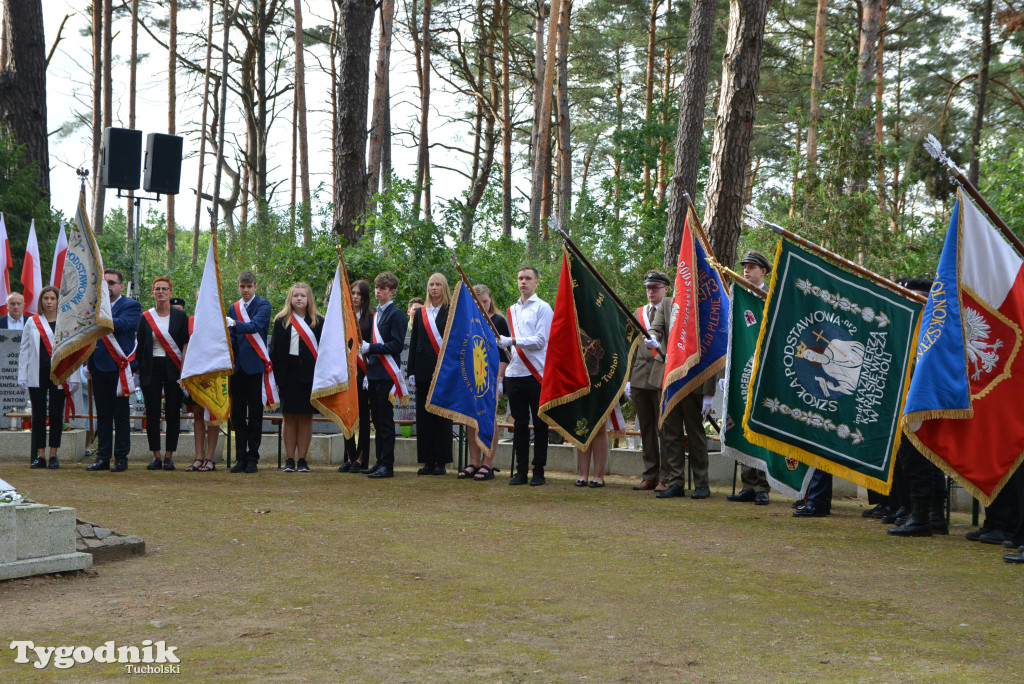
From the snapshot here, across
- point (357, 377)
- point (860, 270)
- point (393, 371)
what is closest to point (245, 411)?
point (357, 377)

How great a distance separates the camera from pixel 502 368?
1013cm

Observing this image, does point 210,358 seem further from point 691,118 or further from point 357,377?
point 691,118

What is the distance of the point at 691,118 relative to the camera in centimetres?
1299

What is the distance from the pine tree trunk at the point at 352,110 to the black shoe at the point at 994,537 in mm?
8488

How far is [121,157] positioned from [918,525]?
10.7m

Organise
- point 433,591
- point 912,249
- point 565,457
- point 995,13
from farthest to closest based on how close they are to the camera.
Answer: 1. point 995,13
2. point 912,249
3. point 565,457
4. point 433,591

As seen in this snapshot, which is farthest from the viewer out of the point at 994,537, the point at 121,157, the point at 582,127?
the point at 582,127

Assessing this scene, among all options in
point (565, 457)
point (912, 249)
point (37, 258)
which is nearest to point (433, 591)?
point (565, 457)

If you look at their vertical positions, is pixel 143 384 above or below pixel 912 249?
below

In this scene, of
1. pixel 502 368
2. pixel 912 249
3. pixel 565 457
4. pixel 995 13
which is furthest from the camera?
pixel 995 13

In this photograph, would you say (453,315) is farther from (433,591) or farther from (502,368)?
(433,591)

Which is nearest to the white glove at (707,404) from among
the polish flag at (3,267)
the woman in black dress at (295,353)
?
the woman in black dress at (295,353)

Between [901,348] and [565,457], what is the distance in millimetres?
4903

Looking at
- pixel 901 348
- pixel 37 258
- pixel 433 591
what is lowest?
pixel 433 591
